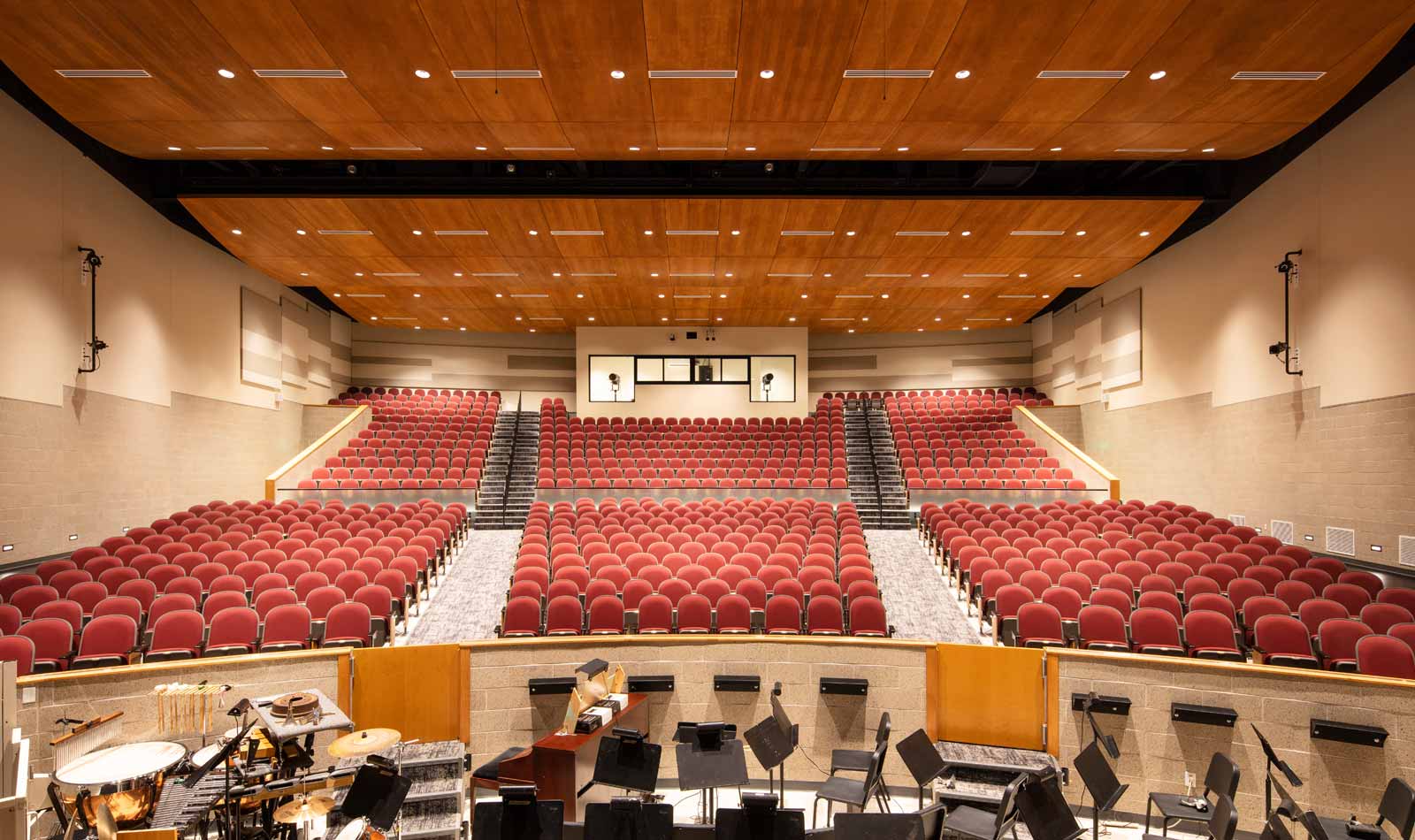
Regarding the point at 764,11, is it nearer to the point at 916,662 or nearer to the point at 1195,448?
the point at 916,662

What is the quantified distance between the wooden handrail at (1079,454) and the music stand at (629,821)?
10.3m

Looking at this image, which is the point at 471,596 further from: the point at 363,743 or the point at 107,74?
the point at 107,74

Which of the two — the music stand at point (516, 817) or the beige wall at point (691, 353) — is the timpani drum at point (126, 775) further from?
the beige wall at point (691, 353)

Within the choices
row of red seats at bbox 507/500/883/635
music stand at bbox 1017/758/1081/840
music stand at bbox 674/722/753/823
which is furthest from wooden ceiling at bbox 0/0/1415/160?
music stand at bbox 1017/758/1081/840

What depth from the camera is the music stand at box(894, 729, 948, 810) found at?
373cm

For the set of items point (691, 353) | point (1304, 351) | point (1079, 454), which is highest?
point (691, 353)

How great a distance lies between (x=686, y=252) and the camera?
11.0 meters

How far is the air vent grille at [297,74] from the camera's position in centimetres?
612

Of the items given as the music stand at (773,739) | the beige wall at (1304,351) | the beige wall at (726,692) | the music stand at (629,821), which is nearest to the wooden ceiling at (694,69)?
the beige wall at (1304,351)

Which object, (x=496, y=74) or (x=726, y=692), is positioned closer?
(x=726, y=692)

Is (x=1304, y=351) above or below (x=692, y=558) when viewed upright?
above

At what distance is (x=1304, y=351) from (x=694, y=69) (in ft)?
25.1

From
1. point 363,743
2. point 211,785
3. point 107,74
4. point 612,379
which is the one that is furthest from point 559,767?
point 612,379

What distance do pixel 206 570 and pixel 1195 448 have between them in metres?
12.3
